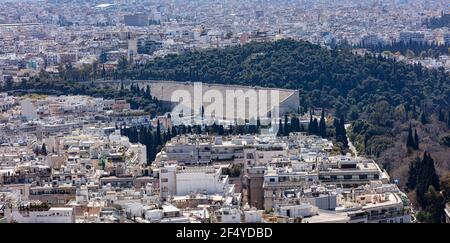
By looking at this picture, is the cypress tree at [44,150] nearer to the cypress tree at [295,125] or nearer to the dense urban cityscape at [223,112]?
the dense urban cityscape at [223,112]

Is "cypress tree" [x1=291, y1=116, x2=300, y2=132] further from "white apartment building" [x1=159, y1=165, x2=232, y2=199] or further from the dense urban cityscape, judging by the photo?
"white apartment building" [x1=159, y1=165, x2=232, y2=199]

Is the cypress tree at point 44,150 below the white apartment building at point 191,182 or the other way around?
below

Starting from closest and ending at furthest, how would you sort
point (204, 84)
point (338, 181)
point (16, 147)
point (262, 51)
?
point (338, 181) → point (16, 147) → point (204, 84) → point (262, 51)

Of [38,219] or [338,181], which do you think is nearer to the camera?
[38,219]

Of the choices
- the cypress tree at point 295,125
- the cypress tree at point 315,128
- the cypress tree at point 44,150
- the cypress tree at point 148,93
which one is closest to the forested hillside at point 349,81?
the cypress tree at point 315,128

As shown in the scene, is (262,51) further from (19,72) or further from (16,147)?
(16,147)

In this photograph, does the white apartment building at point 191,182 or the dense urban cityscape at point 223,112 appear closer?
the dense urban cityscape at point 223,112
